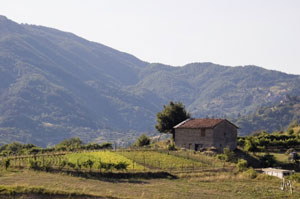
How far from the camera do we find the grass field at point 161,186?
134 ft

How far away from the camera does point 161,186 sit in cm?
4706

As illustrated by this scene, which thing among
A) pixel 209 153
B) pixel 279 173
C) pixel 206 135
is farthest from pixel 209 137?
pixel 279 173

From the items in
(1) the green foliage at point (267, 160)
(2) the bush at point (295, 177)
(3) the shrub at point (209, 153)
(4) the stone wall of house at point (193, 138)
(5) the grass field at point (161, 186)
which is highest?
(4) the stone wall of house at point (193, 138)

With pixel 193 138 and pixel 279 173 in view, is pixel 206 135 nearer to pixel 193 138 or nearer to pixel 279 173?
pixel 193 138

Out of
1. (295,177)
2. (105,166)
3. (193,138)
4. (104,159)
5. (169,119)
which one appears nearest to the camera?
(105,166)

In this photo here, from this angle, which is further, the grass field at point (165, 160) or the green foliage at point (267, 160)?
the green foliage at point (267, 160)

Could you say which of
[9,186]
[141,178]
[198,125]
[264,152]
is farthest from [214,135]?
[9,186]

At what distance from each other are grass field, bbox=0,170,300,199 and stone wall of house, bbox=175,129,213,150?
78.3 feet

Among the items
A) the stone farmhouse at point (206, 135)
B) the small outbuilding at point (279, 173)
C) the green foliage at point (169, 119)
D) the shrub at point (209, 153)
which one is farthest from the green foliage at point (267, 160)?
the green foliage at point (169, 119)

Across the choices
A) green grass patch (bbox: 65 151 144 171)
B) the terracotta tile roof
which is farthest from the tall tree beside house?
green grass patch (bbox: 65 151 144 171)

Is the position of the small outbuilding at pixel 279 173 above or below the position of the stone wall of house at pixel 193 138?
below

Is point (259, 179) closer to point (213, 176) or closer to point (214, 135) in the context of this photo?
point (213, 176)

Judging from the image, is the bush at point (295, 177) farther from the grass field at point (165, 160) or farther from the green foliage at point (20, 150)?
the green foliage at point (20, 150)

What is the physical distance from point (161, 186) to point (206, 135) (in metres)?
34.2
